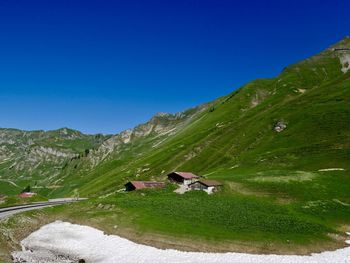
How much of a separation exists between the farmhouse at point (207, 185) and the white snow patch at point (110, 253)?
36370 millimetres

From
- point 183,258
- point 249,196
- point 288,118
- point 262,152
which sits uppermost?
point 288,118

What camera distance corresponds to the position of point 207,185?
9256cm

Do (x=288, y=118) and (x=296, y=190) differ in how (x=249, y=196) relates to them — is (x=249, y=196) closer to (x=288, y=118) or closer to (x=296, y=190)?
(x=296, y=190)

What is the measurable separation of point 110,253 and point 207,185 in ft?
140

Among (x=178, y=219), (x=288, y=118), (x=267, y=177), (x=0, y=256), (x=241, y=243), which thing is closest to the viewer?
(x=0, y=256)

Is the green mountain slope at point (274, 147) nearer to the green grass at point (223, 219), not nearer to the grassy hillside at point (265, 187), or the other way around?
the grassy hillside at point (265, 187)

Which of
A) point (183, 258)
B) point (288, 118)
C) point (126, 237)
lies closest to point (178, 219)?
point (126, 237)

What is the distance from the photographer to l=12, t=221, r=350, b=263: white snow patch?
51562mm

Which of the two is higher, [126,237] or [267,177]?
[267,177]

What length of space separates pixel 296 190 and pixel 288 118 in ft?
328

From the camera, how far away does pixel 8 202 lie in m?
109

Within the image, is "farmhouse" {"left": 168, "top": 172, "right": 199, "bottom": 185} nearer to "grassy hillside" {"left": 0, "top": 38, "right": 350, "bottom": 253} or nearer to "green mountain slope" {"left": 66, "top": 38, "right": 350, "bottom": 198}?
"grassy hillside" {"left": 0, "top": 38, "right": 350, "bottom": 253}

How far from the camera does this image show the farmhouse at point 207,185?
306ft

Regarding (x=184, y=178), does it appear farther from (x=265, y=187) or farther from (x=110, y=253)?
(x=110, y=253)
